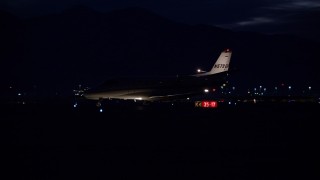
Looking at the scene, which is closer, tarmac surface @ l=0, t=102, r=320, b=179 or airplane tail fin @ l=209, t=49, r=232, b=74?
tarmac surface @ l=0, t=102, r=320, b=179

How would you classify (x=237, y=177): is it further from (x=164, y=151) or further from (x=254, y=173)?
(x=164, y=151)

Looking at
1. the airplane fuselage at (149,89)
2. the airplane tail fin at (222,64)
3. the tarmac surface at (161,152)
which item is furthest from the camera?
the airplane tail fin at (222,64)

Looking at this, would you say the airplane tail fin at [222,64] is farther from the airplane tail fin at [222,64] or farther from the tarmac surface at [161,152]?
the tarmac surface at [161,152]

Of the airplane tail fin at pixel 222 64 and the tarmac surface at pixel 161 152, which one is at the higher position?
the airplane tail fin at pixel 222 64

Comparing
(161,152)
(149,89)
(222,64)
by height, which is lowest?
(161,152)

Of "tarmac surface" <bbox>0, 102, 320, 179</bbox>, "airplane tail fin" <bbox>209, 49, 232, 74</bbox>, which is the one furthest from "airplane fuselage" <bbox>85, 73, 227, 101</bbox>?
"tarmac surface" <bbox>0, 102, 320, 179</bbox>

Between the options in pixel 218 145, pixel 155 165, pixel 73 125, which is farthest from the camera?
pixel 73 125

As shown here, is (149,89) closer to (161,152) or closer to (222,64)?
(222,64)

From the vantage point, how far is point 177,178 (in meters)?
15.1

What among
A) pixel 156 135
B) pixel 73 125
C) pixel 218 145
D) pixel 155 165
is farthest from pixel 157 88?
pixel 155 165

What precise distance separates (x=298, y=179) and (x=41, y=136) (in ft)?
50.1

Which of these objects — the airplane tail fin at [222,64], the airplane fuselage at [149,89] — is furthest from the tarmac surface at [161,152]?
the airplane tail fin at [222,64]

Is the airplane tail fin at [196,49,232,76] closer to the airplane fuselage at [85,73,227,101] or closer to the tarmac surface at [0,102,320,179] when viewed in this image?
the airplane fuselage at [85,73,227,101]

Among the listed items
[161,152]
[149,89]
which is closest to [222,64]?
[149,89]
